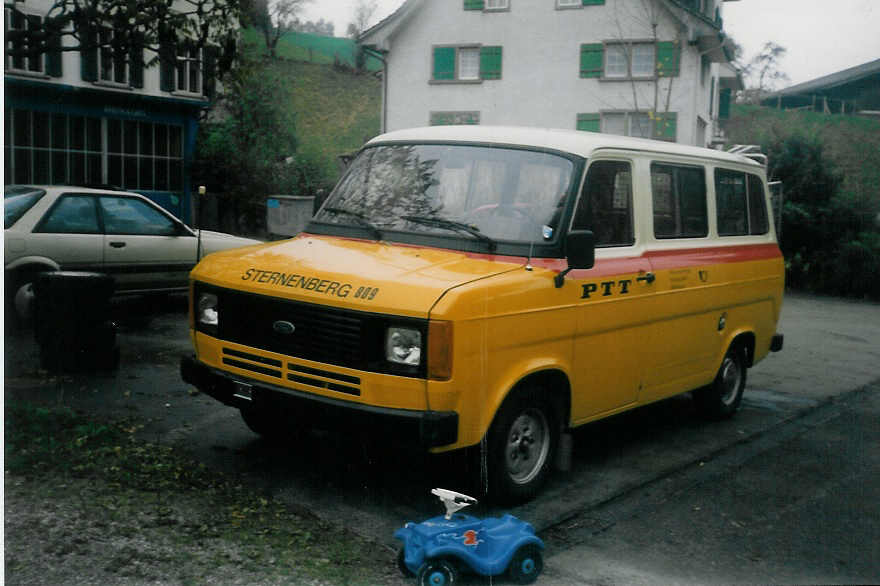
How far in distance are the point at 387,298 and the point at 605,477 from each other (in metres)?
2.20

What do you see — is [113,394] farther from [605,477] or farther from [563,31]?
[563,31]

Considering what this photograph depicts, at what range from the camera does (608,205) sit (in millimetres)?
5891

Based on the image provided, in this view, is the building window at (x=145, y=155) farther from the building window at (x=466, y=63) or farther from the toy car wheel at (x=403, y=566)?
the toy car wheel at (x=403, y=566)

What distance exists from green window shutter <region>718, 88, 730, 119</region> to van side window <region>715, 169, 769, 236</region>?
887 centimetres

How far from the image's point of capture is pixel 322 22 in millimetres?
7965

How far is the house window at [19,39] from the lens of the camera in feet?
23.6

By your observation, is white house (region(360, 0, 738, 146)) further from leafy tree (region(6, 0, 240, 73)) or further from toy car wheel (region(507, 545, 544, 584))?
toy car wheel (region(507, 545, 544, 584))

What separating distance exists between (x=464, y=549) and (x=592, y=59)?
68.5 feet

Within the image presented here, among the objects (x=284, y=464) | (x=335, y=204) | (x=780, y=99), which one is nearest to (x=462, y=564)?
(x=284, y=464)

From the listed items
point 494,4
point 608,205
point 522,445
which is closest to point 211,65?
point 608,205

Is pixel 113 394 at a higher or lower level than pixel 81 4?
lower

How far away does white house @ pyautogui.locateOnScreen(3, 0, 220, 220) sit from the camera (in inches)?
307

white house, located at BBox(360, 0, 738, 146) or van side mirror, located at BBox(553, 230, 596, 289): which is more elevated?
white house, located at BBox(360, 0, 738, 146)

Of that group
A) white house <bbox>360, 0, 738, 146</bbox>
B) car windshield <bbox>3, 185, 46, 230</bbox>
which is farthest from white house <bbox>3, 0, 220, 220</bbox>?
white house <bbox>360, 0, 738, 146</bbox>
